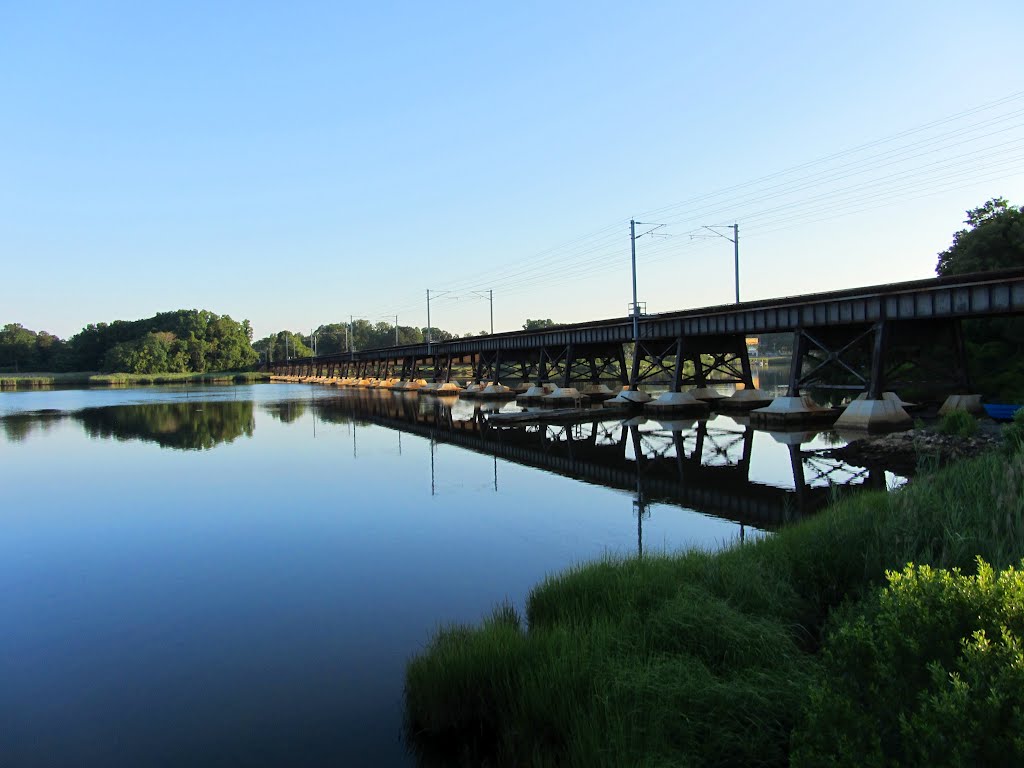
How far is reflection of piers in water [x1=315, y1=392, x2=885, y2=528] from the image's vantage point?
19.9 metres

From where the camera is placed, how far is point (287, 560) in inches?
589

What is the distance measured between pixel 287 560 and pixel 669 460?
18223 mm

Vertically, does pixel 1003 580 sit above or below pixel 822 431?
above

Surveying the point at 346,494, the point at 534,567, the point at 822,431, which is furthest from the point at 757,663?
the point at 822,431

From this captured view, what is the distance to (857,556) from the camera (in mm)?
9211

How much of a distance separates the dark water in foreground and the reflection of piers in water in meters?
0.18

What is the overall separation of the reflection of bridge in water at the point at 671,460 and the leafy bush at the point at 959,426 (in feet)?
18.1

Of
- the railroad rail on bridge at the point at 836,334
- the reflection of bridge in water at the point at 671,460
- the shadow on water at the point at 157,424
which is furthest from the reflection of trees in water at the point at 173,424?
the railroad rail on bridge at the point at 836,334

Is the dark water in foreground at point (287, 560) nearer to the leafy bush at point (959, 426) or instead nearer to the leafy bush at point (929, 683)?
the leafy bush at point (929, 683)

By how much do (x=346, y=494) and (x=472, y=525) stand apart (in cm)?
696

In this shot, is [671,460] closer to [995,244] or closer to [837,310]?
[837,310]

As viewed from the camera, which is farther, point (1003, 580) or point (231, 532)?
point (231, 532)

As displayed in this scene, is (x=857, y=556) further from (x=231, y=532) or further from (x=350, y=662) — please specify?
(x=231, y=532)

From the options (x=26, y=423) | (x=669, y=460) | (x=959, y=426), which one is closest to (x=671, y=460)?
(x=669, y=460)
